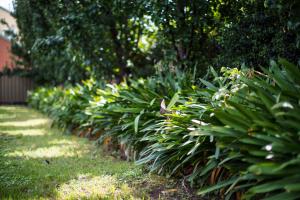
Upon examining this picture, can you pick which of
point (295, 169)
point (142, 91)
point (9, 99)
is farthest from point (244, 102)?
point (9, 99)

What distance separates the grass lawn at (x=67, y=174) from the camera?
369 cm

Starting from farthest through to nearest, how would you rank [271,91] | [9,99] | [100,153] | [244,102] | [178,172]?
[9,99] → [100,153] → [178,172] → [244,102] → [271,91]

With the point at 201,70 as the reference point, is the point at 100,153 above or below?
below

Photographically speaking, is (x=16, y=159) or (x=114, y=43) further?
(x=114, y=43)

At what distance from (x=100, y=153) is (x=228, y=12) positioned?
9.91 feet

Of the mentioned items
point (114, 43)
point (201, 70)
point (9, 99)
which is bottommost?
point (9, 99)

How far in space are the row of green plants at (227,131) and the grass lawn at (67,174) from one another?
315mm

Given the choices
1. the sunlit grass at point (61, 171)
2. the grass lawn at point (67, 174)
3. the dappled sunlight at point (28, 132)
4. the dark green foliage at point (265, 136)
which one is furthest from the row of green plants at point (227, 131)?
the dappled sunlight at point (28, 132)

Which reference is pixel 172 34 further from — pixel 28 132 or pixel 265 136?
pixel 265 136

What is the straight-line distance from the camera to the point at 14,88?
72.4 feet

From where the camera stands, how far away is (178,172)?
407 cm

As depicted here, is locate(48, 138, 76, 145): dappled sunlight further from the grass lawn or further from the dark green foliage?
the dark green foliage

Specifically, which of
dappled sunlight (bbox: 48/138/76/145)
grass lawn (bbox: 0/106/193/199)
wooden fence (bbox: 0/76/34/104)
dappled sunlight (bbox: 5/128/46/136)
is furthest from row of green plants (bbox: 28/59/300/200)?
wooden fence (bbox: 0/76/34/104)

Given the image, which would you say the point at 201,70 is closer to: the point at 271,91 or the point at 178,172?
the point at 178,172
